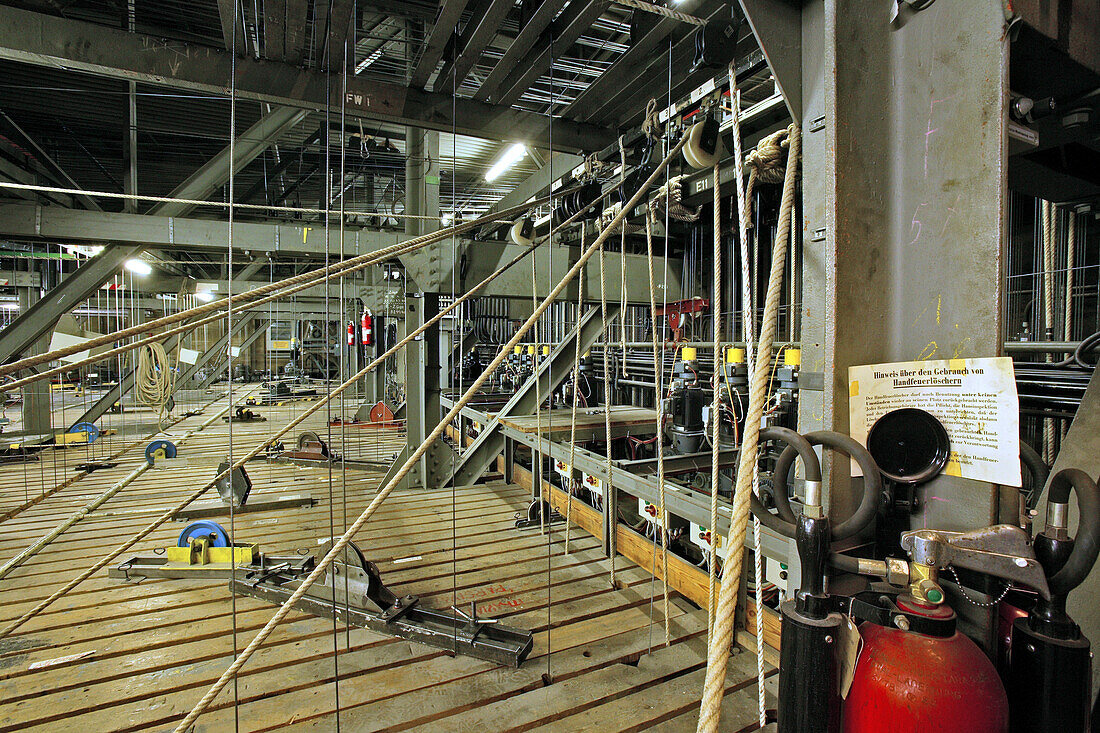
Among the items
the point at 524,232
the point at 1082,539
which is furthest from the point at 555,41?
the point at 1082,539

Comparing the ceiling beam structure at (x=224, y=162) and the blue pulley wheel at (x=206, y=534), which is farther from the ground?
the ceiling beam structure at (x=224, y=162)

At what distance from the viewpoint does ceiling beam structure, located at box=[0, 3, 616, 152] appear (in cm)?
172

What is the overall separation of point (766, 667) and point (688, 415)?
4.53 ft

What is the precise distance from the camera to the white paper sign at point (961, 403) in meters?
0.71

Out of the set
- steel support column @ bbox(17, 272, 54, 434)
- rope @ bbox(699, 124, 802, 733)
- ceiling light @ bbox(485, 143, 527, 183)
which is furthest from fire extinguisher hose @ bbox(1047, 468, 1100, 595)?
steel support column @ bbox(17, 272, 54, 434)

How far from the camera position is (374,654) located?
1.82 metres

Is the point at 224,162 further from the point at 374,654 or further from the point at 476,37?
the point at 374,654

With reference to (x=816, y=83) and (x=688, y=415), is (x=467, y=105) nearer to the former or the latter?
(x=816, y=83)

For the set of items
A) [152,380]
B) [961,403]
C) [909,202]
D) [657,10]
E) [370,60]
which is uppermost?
[370,60]

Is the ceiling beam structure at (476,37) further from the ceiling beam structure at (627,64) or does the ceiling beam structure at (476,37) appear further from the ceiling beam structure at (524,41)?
the ceiling beam structure at (627,64)

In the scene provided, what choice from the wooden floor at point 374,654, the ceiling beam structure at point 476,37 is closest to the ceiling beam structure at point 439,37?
the ceiling beam structure at point 476,37

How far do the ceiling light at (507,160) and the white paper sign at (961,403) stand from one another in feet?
21.0

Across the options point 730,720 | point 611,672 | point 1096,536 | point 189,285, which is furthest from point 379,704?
point 189,285

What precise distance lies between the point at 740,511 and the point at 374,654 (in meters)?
1.70
